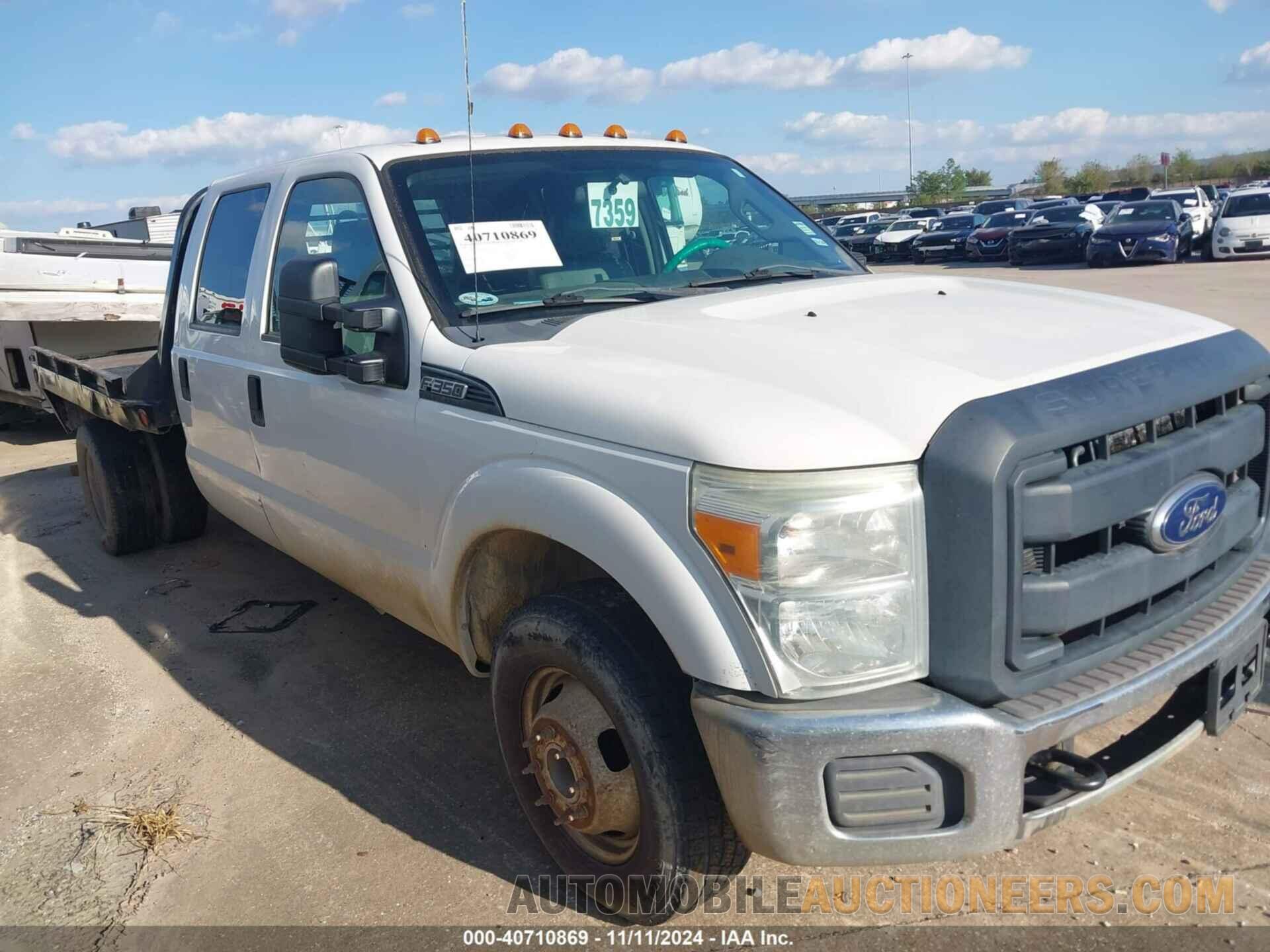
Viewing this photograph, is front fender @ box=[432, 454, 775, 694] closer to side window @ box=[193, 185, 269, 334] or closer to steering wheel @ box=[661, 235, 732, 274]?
steering wheel @ box=[661, 235, 732, 274]

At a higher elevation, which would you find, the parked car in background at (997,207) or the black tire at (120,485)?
the parked car in background at (997,207)

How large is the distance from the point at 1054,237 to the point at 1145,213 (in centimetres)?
231

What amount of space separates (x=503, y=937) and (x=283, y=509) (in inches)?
77.6

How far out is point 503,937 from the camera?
109 inches

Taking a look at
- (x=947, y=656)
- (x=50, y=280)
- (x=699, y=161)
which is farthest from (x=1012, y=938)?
(x=50, y=280)

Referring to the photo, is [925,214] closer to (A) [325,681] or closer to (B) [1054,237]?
(B) [1054,237]

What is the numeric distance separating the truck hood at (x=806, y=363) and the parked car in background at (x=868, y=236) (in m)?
25.7

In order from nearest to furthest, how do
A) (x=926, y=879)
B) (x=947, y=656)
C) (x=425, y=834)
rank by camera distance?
(x=947, y=656) → (x=926, y=879) → (x=425, y=834)

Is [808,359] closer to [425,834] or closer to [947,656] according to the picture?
[947,656]

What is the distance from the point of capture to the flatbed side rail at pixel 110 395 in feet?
16.8

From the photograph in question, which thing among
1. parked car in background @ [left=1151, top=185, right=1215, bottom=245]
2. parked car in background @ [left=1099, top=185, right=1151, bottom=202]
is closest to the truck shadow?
parked car in background @ [left=1151, top=185, right=1215, bottom=245]

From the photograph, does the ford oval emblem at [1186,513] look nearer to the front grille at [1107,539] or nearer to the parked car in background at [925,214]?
the front grille at [1107,539]

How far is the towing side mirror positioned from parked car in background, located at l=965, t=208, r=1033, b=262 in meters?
26.8

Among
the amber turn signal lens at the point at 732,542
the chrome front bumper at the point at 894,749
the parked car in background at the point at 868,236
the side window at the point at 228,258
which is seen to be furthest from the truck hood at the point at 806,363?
the parked car in background at the point at 868,236
